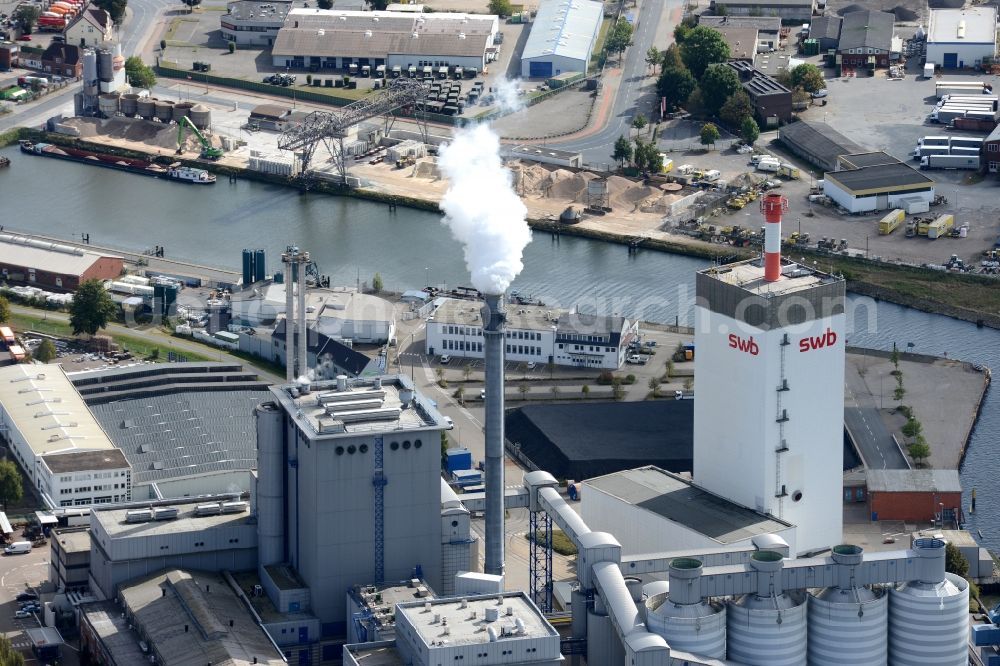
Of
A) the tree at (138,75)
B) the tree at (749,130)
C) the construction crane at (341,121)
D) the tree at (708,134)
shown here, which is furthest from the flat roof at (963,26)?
the tree at (138,75)

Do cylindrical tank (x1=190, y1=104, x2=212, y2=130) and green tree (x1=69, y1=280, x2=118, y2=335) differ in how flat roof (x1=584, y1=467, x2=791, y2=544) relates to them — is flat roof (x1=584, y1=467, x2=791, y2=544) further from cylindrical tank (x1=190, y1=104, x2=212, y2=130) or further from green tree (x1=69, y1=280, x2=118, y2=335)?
cylindrical tank (x1=190, y1=104, x2=212, y2=130)

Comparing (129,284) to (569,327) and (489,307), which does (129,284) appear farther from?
(489,307)

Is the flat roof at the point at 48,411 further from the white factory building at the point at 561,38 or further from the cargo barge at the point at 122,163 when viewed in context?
the white factory building at the point at 561,38

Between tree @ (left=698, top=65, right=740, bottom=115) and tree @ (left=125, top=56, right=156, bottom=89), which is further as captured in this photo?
tree @ (left=125, top=56, right=156, bottom=89)

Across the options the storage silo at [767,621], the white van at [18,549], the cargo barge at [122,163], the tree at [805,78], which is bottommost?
the white van at [18,549]

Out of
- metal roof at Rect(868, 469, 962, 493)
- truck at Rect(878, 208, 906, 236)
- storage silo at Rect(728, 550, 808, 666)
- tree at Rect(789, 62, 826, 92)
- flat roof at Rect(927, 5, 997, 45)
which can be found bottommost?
metal roof at Rect(868, 469, 962, 493)

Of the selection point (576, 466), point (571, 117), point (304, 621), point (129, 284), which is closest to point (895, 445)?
point (576, 466)

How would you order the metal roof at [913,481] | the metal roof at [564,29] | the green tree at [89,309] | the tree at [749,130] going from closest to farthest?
the metal roof at [913,481]
the green tree at [89,309]
the tree at [749,130]
the metal roof at [564,29]

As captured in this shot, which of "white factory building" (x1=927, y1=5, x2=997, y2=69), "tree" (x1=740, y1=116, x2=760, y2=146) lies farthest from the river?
Result: "white factory building" (x1=927, y1=5, x2=997, y2=69)
